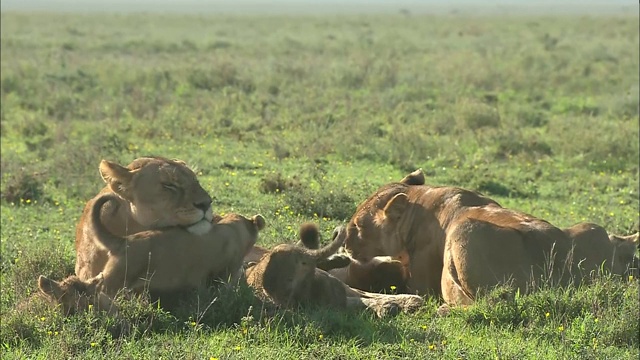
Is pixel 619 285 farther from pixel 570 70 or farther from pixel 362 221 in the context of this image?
pixel 570 70

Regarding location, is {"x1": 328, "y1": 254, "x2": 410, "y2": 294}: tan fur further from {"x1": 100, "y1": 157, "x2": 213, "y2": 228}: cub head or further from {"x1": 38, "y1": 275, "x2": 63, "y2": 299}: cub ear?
{"x1": 38, "y1": 275, "x2": 63, "y2": 299}: cub ear

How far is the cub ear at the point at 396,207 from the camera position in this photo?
25.6 ft

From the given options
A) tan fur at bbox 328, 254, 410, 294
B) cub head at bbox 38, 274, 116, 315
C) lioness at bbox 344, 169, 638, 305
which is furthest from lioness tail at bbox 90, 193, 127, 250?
lioness at bbox 344, 169, 638, 305

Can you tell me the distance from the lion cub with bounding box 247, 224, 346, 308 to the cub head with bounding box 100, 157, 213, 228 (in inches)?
22.2

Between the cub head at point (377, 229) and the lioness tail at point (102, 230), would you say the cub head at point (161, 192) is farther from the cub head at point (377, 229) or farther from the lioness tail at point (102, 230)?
the cub head at point (377, 229)

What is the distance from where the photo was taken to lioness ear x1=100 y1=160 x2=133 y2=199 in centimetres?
685

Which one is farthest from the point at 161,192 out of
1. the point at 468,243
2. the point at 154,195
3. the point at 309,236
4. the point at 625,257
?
the point at 625,257

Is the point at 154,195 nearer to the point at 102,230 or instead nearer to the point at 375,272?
the point at 102,230

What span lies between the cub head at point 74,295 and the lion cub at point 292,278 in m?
1.07

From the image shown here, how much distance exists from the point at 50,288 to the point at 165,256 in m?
0.76

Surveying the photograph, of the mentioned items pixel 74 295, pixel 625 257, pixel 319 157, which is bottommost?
pixel 319 157

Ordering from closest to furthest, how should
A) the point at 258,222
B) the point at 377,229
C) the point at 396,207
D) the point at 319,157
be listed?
the point at 258,222 < the point at 396,207 < the point at 377,229 < the point at 319,157

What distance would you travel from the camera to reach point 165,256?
6.74m

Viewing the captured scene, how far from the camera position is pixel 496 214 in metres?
7.66
